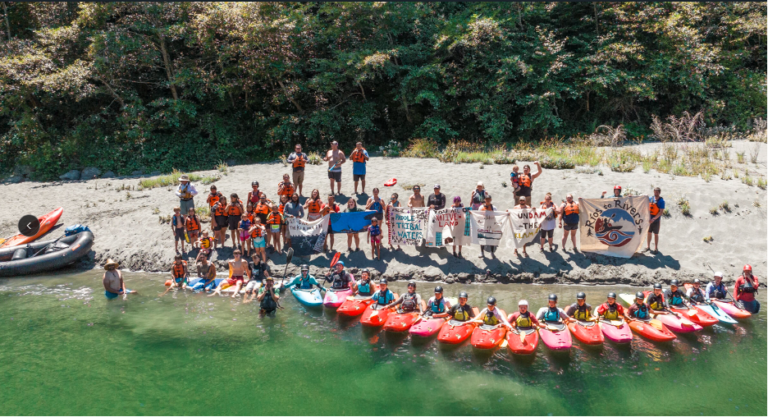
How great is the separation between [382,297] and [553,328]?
3682 mm

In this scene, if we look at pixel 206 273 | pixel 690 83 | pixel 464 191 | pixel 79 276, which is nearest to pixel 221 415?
pixel 206 273

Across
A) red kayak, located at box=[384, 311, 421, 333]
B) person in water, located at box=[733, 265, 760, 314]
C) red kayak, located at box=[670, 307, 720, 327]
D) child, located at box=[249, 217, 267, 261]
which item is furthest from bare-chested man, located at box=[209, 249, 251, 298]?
person in water, located at box=[733, 265, 760, 314]

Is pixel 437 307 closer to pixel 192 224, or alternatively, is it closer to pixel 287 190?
pixel 287 190

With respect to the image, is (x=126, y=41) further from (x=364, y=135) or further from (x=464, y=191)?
(x=464, y=191)

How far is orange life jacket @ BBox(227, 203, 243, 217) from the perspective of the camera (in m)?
13.8

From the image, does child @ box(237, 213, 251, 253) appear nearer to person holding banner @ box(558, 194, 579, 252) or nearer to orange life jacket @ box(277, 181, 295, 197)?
orange life jacket @ box(277, 181, 295, 197)

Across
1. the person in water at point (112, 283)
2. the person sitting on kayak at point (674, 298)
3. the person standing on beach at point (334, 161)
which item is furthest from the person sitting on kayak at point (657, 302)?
the person in water at point (112, 283)

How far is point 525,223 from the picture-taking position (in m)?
13.3

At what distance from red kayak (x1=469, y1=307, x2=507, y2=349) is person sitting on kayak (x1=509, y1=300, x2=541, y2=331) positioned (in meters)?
0.27

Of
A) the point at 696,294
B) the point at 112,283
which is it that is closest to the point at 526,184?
the point at 696,294

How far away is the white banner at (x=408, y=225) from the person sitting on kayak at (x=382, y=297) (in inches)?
102

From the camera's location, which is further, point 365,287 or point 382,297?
point 365,287

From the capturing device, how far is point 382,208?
1372 centimetres

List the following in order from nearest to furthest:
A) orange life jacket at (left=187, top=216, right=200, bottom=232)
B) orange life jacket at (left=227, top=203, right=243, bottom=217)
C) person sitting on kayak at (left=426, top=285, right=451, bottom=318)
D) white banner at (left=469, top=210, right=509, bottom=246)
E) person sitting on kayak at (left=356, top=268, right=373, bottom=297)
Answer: person sitting on kayak at (left=426, top=285, right=451, bottom=318) < person sitting on kayak at (left=356, top=268, right=373, bottom=297) < white banner at (left=469, top=210, right=509, bottom=246) < orange life jacket at (left=227, top=203, right=243, bottom=217) < orange life jacket at (left=187, top=216, right=200, bottom=232)
